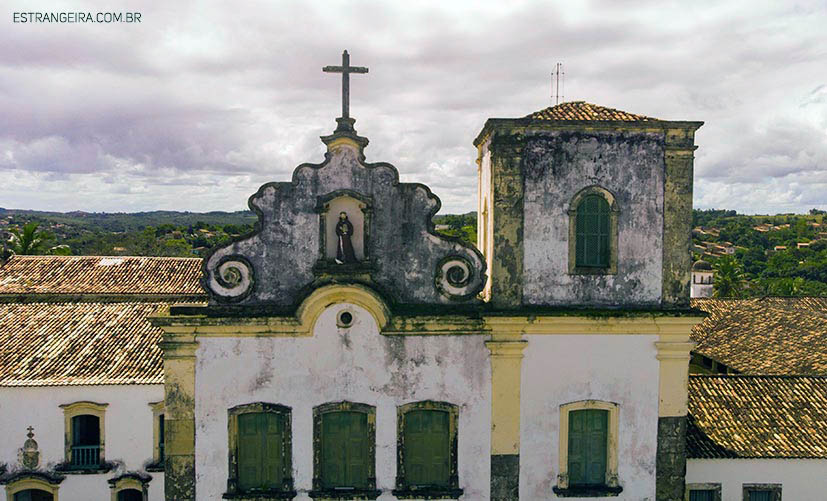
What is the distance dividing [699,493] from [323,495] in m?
9.22

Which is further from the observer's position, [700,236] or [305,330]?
[700,236]

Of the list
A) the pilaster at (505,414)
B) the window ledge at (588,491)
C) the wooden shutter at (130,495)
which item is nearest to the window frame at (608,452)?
the window ledge at (588,491)

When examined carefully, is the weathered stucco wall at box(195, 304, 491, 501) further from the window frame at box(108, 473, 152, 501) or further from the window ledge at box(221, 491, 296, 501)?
the window frame at box(108, 473, 152, 501)

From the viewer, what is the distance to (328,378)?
457 inches

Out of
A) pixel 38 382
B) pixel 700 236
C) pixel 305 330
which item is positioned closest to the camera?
pixel 305 330

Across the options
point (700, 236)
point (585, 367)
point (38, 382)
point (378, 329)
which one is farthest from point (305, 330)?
point (700, 236)

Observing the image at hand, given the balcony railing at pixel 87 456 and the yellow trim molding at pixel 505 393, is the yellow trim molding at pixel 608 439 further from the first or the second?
the balcony railing at pixel 87 456

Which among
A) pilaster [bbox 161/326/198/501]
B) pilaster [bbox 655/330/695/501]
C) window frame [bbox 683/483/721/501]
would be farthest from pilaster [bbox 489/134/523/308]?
window frame [bbox 683/483/721/501]

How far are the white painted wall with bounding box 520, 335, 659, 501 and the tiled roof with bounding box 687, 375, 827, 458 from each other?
355 centimetres

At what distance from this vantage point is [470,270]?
11.8m

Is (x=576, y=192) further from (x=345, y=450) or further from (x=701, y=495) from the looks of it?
(x=701, y=495)

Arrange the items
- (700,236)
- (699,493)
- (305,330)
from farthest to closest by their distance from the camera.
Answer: (700,236)
(699,493)
(305,330)

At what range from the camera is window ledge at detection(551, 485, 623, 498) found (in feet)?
38.6

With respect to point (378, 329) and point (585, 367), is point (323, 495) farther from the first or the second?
point (585, 367)
